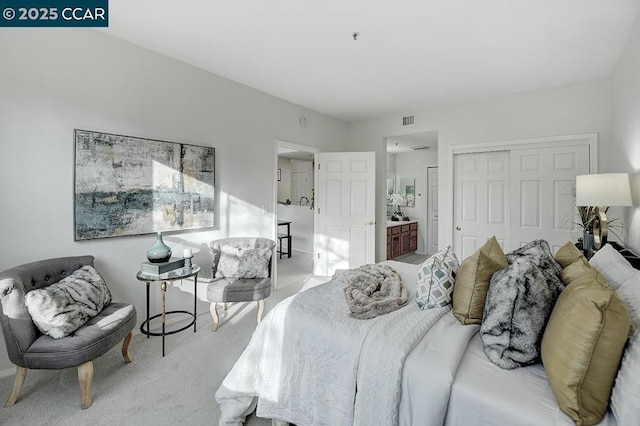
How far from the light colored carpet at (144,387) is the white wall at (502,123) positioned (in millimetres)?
3400

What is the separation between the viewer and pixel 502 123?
407 centimetres

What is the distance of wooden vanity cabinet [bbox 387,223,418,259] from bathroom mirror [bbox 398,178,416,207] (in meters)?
0.58

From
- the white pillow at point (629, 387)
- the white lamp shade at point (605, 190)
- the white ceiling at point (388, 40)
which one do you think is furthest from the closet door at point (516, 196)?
the white pillow at point (629, 387)

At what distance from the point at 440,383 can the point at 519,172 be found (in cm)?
376

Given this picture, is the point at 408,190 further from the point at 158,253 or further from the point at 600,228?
the point at 158,253

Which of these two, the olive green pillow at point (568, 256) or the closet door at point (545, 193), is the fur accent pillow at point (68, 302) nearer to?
the olive green pillow at point (568, 256)

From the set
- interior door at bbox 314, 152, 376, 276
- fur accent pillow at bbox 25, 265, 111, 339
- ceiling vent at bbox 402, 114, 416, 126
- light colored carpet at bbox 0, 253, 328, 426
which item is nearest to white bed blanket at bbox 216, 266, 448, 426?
light colored carpet at bbox 0, 253, 328, 426

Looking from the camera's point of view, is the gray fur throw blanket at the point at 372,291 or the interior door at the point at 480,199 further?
the interior door at the point at 480,199

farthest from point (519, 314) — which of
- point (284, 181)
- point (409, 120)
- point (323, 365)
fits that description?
point (284, 181)

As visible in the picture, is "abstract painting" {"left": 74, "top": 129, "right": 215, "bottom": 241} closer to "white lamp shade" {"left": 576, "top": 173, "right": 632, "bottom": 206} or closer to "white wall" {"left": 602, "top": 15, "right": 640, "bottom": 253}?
"white lamp shade" {"left": 576, "top": 173, "right": 632, "bottom": 206}

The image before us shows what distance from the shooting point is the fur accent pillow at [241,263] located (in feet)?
10.4

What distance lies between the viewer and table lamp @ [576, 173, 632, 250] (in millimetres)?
2244

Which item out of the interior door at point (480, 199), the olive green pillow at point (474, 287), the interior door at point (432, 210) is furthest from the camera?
the interior door at point (432, 210)

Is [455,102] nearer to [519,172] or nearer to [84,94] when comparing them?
[519,172]
